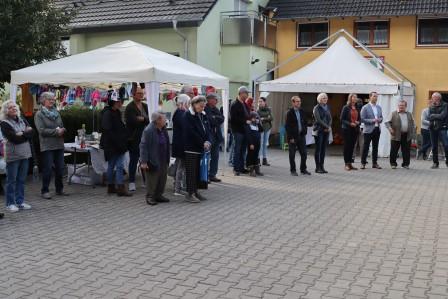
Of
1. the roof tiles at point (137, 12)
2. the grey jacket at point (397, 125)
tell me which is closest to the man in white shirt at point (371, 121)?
the grey jacket at point (397, 125)

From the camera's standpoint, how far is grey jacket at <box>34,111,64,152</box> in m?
9.41

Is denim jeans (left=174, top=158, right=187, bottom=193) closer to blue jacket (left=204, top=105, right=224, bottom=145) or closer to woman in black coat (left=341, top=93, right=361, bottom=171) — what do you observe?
blue jacket (left=204, top=105, right=224, bottom=145)

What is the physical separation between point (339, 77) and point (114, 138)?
1022cm

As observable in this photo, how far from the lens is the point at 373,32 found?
22.9 metres

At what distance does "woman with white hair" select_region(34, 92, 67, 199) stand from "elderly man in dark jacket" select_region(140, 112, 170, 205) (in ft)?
4.74

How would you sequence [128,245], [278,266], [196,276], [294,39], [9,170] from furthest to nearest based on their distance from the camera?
[294,39]
[9,170]
[128,245]
[278,266]
[196,276]

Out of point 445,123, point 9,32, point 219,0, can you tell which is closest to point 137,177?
point 9,32

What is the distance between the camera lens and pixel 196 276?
18.4 ft

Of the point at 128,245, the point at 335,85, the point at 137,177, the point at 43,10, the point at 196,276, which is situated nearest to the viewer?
the point at 196,276

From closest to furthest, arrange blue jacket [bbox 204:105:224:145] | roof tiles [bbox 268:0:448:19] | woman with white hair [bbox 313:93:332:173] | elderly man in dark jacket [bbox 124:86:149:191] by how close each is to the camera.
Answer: elderly man in dark jacket [bbox 124:86:149:191] → blue jacket [bbox 204:105:224:145] → woman with white hair [bbox 313:93:332:173] → roof tiles [bbox 268:0:448:19]

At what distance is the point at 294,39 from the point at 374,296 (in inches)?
779

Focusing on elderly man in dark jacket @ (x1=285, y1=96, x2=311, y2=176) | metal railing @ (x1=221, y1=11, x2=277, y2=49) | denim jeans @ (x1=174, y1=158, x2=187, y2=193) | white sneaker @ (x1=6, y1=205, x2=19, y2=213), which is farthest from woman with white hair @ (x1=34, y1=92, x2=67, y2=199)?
metal railing @ (x1=221, y1=11, x2=277, y2=49)

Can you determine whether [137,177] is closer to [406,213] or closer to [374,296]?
[406,213]

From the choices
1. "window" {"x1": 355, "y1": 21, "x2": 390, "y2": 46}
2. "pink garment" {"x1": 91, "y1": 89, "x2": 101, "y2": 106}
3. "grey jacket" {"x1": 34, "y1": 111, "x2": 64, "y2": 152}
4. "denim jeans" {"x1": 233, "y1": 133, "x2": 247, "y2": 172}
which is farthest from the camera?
"window" {"x1": 355, "y1": 21, "x2": 390, "y2": 46}
